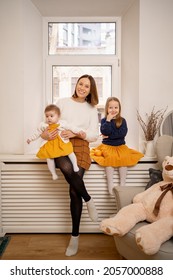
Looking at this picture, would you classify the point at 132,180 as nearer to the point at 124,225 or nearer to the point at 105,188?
the point at 105,188

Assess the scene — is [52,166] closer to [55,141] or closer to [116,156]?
[55,141]

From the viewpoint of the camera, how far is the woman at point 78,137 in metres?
2.33

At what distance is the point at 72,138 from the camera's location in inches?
97.4

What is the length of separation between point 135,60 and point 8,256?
198cm

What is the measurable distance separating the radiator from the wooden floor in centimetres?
9

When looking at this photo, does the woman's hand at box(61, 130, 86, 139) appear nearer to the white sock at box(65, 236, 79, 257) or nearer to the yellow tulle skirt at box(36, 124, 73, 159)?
the yellow tulle skirt at box(36, 124, 73, 159)

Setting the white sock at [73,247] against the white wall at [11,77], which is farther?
the white wall at [11,77]

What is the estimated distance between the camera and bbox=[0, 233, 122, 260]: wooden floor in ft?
7.56

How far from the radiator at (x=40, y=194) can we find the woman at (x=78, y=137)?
1.07ft

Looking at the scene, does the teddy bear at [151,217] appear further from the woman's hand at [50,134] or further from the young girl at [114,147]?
the woman's hand at [50,134]

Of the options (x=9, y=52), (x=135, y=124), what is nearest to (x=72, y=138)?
(x=135, y=124)

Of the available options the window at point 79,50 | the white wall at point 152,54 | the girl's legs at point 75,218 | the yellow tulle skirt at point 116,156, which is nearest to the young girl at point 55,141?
the girl's legs at point 75,218

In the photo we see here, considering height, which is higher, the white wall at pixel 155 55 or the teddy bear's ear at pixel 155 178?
the white wall at pixel 155 55

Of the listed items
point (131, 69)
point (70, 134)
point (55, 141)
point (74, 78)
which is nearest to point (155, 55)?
point (131, 69)
